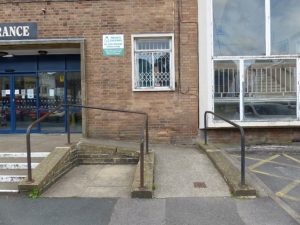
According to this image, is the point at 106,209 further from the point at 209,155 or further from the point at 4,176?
the point at 209,155

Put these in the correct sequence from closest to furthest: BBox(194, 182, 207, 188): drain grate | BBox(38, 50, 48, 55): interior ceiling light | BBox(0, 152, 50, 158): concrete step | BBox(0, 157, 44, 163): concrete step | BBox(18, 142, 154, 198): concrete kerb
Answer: BBox(18, 142, 154, 198): concrete kerb, BBox(194, 182, 207, 188): drain grate, BBox(0, 157, 44, 163): concrete step, BBox(0, 152, 50, 158): concrete step, BBox(38, 50, 48, 55): interior ceiling light

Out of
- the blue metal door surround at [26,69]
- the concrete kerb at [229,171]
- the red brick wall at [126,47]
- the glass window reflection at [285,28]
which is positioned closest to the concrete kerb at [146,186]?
the concrete kerb at [229,171]

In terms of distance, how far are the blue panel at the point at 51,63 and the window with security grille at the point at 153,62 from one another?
2.64 metres

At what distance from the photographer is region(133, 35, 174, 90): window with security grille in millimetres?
10148

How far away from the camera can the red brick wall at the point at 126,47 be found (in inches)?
393

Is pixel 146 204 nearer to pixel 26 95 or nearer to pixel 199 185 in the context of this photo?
pixel 199 185

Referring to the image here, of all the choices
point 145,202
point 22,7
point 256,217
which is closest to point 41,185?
point 145,202

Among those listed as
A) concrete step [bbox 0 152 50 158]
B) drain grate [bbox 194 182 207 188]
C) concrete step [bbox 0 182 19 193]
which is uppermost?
concrete step [bbox 0 152 50 158]

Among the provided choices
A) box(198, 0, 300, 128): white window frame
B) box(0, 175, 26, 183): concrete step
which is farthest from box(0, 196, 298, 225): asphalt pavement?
box(198, 0, 300, 128): white window frame

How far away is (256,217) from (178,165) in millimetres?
2888

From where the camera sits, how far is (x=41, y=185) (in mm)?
6238

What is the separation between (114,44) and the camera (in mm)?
10039

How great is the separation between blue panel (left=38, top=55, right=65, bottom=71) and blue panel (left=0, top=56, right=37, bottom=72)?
0.22 meters

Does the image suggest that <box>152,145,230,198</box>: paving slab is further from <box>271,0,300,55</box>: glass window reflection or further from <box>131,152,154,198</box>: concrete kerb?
<box>271,0,300,55</box>: glass window reflection
